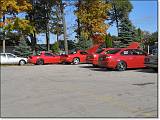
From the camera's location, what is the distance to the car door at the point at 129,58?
73.4 ft

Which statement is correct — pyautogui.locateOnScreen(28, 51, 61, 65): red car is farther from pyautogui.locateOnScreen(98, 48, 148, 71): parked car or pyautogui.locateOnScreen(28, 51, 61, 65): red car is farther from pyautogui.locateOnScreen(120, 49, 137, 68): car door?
pyautogui.locateOnScreen(120, 49, 137, 68): car door

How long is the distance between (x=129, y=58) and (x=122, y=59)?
0.51m

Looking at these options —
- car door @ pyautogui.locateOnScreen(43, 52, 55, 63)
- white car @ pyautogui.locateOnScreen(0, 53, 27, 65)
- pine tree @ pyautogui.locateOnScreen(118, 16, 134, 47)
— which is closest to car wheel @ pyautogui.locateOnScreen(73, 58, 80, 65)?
car door @ pyautogui.locateOnScreen(43, 52, 55, 63)

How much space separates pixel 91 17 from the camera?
48.1 metres

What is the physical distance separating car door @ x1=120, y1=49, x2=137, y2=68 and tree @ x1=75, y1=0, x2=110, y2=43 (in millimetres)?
22947

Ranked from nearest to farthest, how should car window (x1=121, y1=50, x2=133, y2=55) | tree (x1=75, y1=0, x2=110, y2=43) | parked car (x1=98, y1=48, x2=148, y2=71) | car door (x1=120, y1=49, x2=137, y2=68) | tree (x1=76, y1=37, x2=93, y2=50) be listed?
parked car (x1=98, y1=48, x2=148, y2=71)
car door (x1=120, y1=49, x2=137, y2=68)
car window (x1=121, y1=50, x2=133, y2=55)
tree (x1=75, y1=0, x2=110, y2=43)
tree (x1=76, y1=37, x2=93, y2=50)

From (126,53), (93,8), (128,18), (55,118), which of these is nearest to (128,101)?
(55,118)

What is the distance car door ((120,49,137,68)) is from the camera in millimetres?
22358

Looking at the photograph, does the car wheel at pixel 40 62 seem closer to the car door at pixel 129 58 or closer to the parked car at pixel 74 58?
the parked car at pixel 74 58

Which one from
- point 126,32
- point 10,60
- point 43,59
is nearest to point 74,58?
point 43,59

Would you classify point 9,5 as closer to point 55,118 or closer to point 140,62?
point 140,62

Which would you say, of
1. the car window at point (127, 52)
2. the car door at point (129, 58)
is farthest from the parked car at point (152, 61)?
the car window at point (127, 52)

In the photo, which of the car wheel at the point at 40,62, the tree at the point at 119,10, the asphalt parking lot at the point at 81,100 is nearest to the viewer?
the asphalt parking lot at the point at 81,100

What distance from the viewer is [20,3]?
3866 centimetres
